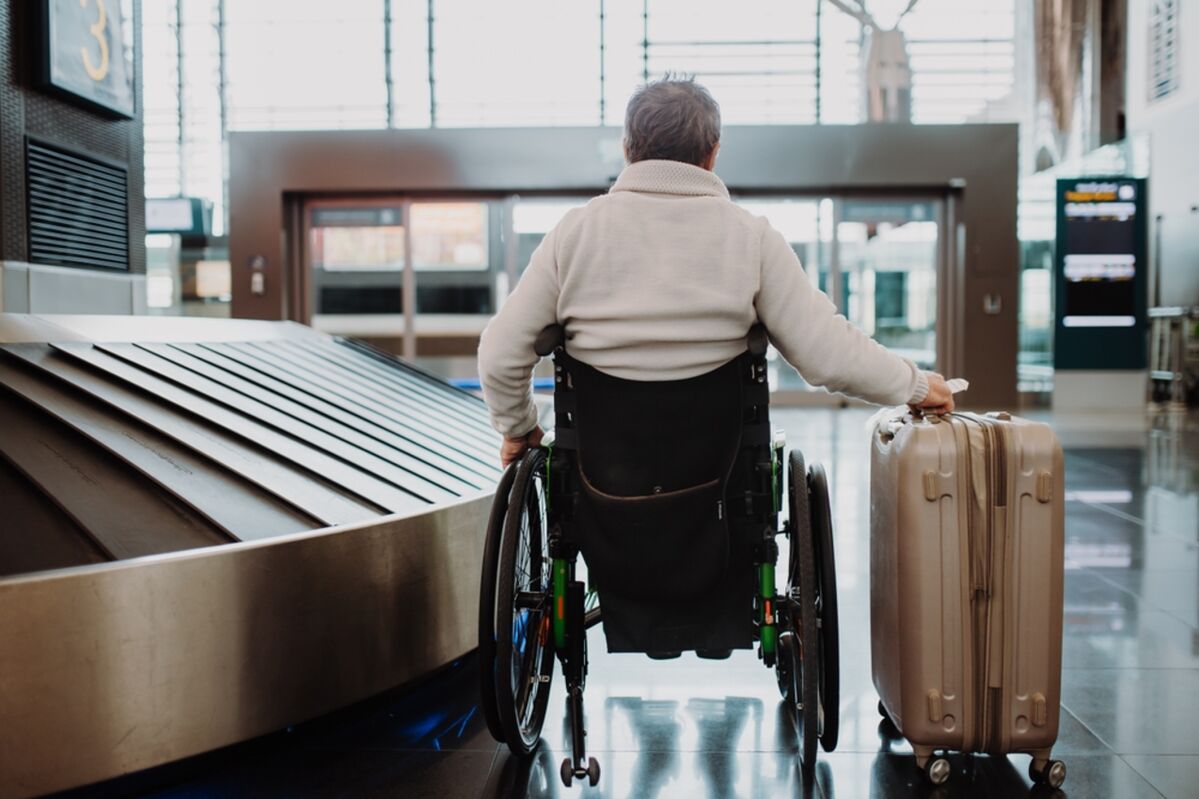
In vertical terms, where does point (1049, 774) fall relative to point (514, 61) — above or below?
below

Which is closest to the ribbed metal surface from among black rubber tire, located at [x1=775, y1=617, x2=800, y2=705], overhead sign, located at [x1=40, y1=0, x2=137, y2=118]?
black rubber tire, located at [x1=775, y1=617, x2=800, y2=705]

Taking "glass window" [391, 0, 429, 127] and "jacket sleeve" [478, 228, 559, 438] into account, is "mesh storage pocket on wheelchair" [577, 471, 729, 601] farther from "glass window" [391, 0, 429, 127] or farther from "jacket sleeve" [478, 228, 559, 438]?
"glass window" [391, 0, 429, 127]

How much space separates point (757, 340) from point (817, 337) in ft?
0.46

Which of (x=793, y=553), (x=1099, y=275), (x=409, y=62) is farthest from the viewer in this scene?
(x=409, y=62)

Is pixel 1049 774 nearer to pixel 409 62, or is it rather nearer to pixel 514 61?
pixel 514 61

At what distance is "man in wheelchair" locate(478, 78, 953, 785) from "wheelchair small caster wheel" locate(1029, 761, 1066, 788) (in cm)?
44

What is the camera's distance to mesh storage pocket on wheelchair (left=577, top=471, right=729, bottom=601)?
2.26 metres

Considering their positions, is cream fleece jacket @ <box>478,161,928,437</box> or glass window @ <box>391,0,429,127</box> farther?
glass window @ <box>391,0,429,127</box>

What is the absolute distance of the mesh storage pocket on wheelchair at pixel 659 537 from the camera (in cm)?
226

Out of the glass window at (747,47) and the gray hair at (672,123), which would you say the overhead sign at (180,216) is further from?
the gray hair at (672,123)

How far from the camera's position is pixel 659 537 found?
2.28 meters

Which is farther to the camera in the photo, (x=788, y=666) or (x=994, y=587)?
(x=788, y=666)

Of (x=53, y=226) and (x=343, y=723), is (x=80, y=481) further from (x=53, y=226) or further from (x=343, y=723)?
(x=53, y=226)

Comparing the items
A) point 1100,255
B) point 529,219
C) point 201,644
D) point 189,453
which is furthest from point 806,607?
point 1100,255
